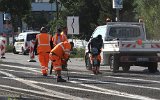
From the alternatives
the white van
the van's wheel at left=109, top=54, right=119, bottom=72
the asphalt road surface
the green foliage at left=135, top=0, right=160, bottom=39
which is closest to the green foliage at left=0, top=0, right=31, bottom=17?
the white van

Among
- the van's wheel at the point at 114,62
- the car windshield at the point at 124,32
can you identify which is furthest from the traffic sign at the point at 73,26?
the van's wheel at the point at 114,62

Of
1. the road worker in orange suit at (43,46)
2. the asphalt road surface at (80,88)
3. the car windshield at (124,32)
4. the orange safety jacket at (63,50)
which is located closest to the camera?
the asphalt road surface at (80,88)

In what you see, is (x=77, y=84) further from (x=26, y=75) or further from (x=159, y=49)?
(x=159, y=49)

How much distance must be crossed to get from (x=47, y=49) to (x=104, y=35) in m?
3.39

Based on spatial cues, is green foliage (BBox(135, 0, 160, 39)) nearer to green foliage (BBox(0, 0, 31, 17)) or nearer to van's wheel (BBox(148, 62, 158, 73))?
green foliage (BBox(0, 0, 31, 17))

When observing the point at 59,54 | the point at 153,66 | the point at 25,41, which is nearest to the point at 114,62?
the point at 153,66

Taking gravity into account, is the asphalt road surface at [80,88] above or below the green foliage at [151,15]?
below

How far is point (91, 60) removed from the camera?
66.8 ft

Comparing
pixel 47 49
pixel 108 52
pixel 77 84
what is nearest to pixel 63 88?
pixel 77 84

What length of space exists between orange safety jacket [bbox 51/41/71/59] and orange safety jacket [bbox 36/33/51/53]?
258cm

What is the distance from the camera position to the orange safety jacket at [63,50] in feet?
53.8

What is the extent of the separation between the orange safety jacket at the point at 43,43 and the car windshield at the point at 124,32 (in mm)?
3493

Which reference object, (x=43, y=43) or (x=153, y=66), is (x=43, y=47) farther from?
(x=153, y=66)

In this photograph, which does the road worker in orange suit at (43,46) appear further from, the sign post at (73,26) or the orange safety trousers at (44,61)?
the sign post at (73,26)
